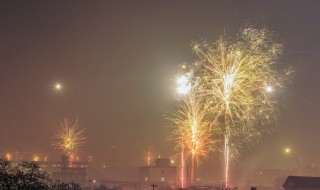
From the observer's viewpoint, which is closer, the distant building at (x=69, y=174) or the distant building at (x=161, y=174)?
the distant building at (x=161, y=174)

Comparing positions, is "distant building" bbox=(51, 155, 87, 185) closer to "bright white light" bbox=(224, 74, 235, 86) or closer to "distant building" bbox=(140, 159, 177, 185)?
"distant building" bbox=(140, 159, 177, 185)

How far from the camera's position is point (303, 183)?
228ft

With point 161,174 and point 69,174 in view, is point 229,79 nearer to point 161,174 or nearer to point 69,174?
point 161,174

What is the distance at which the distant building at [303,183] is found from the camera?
68875 mm

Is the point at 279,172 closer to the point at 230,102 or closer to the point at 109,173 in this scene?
the point at 109,173

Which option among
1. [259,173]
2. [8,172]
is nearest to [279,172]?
[259,173]

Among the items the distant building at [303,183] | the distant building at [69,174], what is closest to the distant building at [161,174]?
the distant building at [69,174]

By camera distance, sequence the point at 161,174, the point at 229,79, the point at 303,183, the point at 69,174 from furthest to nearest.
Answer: the point at 69,174, the point at 161,174, the point at 303,183, the point at 229,79

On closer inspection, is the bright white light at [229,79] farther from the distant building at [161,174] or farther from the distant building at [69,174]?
the distant building at [69,174]

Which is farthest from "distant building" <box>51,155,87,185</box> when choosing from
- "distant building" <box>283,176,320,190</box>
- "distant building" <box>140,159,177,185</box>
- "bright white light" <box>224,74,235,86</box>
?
"bright white light" <box>224,74,235,86</box>

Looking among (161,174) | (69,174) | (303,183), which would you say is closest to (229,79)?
(303,183)

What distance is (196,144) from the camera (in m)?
53.2

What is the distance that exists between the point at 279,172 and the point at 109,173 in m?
70.4

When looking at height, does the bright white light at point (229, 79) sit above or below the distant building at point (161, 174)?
above
